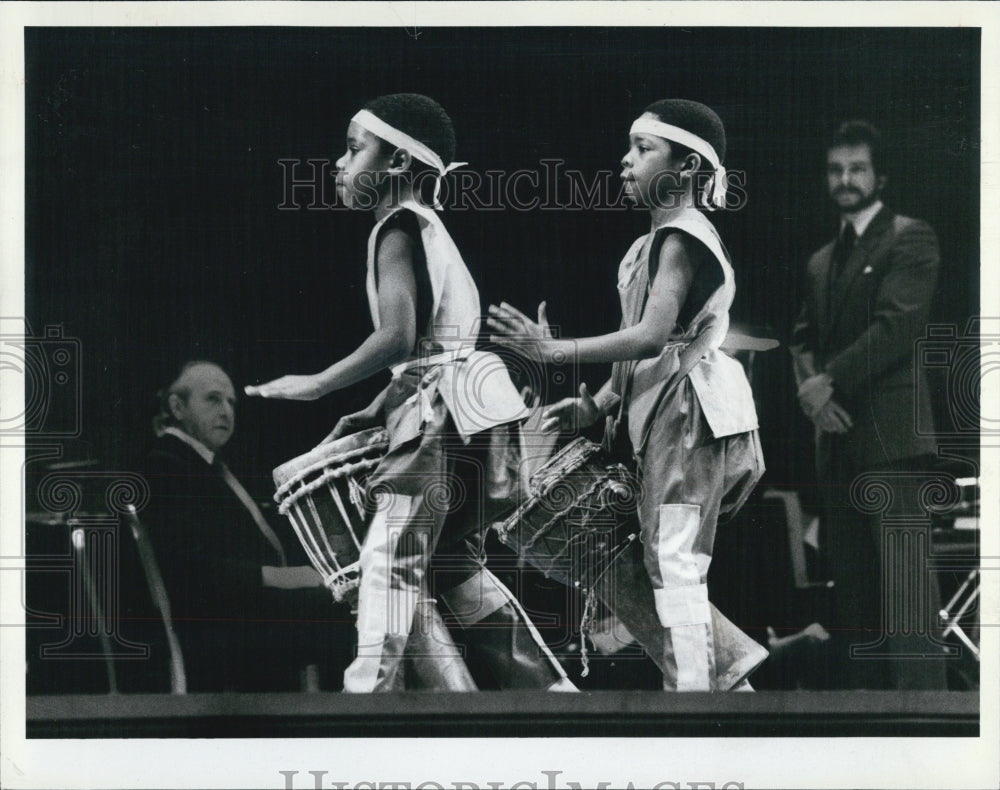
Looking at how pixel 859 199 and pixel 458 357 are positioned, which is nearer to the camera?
pixel 458 357

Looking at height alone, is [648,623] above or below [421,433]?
below

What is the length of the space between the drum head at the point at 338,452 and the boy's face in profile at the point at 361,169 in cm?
121

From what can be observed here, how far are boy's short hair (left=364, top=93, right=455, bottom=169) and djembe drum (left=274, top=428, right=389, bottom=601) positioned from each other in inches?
61.9

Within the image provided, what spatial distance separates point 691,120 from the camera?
229 inches

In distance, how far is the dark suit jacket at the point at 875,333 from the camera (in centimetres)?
580

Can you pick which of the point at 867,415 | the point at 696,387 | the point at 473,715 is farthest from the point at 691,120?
the point at 473,715

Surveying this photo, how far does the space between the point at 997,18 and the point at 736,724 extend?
4008 mm

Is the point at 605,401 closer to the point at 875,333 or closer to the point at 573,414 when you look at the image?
the point at 573,414

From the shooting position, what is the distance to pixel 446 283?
5.76 meters

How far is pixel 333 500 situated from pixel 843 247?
9.85 feet

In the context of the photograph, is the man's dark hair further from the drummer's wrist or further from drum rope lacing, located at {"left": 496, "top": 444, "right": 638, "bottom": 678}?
drum rope lacing, located at {"left": 496, "top": 444, "right": 638, "bottom": 678}

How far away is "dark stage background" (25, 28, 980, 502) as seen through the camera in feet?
19.0

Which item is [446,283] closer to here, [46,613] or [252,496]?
[252,496]

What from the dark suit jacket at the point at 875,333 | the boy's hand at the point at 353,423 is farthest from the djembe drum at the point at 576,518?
the dark suit jacket at the point at 875,333
